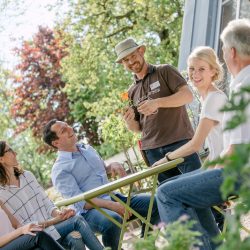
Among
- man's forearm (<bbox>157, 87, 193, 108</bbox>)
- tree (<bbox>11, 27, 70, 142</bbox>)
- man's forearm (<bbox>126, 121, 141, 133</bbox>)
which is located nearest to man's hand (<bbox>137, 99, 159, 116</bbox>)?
man's forearm (<bbox>157, 87, 193, 108</bbox>)

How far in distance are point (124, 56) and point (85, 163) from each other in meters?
0.87

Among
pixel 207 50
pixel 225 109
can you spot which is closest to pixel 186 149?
pixel 207 50

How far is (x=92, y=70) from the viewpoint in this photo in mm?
15914

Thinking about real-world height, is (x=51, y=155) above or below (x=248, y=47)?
below

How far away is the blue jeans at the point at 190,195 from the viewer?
3.27m

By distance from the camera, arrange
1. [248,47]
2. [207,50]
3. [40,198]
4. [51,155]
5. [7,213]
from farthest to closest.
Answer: [51,155] → [40,198] → [7,213] → [207,50] → [248,47]

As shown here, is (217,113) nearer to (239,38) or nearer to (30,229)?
(239,38)


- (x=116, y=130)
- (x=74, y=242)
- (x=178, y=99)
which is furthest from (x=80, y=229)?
(x=116, y=130)

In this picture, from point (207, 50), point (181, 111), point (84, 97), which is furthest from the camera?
point (84, 97)

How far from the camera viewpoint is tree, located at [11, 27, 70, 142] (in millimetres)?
19797

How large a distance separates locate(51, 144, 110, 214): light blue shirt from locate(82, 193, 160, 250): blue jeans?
134mm

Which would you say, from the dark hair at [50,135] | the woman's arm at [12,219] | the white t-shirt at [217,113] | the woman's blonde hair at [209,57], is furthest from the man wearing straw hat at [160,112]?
the woman's arm at [12,219]

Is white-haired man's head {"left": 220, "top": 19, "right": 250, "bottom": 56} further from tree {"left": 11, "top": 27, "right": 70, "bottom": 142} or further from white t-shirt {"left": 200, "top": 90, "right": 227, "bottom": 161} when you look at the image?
tree {"left": 11, "top": 27, "right": 70, "bottom": 142}

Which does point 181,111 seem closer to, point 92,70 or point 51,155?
point 92,70
